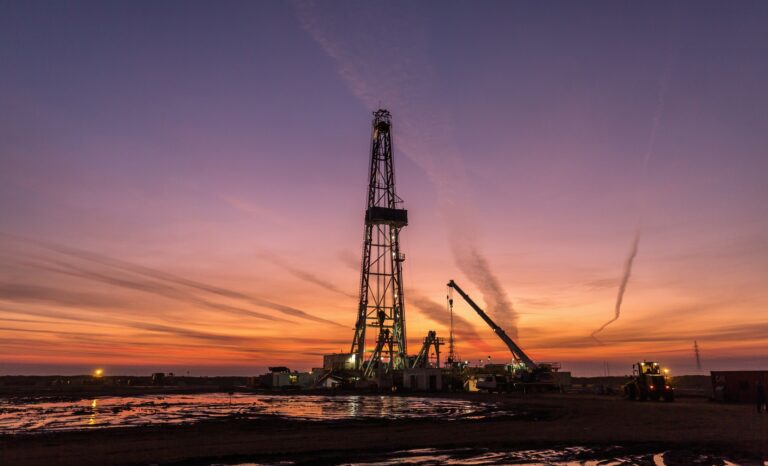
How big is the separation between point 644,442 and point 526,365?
51.6 metres

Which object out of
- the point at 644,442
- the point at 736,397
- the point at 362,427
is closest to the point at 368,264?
the point at 736,397

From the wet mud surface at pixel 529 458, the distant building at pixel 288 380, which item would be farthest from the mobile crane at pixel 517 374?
the wet mud surface at pixel 529 458

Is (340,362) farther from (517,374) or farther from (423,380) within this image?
(517,374)

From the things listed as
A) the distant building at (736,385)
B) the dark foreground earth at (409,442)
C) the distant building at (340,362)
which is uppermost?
the distant building at (340,362)

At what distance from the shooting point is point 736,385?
3584cm

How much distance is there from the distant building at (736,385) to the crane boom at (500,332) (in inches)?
1154

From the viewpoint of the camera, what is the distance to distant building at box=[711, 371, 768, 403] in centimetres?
3478

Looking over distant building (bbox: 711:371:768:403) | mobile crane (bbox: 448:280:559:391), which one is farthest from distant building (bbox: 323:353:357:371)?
distant building (bbox: 711:371:768:403)

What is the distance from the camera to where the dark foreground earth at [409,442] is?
13742mm

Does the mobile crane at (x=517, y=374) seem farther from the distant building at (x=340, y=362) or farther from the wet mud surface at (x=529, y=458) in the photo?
the wet mud surface at (x=529, y=458)

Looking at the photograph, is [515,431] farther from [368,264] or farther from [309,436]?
[368,264]

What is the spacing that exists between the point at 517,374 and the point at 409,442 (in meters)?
51.0

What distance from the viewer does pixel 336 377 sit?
2822 inches

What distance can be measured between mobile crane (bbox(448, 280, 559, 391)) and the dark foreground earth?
34958 mm
